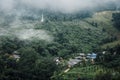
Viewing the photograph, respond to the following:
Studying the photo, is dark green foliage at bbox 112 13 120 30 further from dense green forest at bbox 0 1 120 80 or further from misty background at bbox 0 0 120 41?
misty background at bbox 0 0 120 41

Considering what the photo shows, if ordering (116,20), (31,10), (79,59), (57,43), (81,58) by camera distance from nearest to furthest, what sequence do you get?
(79,59) → (81,58) → (57,43) → (116,20) → (31,10)

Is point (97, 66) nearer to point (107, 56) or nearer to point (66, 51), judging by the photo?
point (107, 56)

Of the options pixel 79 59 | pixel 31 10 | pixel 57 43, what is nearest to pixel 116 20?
pixel 57 43

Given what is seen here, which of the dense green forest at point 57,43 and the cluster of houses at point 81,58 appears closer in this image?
the dense green forest at point 57,43

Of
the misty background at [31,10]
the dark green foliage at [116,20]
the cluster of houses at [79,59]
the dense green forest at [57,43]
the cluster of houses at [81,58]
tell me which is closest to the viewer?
the dense green forest at [57,43]

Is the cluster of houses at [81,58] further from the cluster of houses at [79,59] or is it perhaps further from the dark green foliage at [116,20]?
the dark green foliage at [116,20]

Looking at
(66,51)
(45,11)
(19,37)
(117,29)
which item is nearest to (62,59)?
(66,51)

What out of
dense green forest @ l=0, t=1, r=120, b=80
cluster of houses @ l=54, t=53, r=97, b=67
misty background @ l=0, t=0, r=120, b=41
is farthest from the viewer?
misty background @ l=0, t=0, r=120, b=41

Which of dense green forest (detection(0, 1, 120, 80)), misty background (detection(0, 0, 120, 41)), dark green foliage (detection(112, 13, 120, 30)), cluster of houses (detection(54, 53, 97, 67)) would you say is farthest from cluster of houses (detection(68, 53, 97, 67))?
dark green foliage (detection(112, 13, 120, 30))

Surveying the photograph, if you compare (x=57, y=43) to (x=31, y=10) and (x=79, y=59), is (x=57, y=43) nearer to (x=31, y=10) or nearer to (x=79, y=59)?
(x=79, y=59)

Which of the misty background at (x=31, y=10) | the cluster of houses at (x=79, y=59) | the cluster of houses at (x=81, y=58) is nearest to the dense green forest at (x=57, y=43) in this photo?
the misty background at (x=31, y=10)

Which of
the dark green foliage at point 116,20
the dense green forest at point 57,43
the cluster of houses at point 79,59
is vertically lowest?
the cluster of houses at point 79,59
